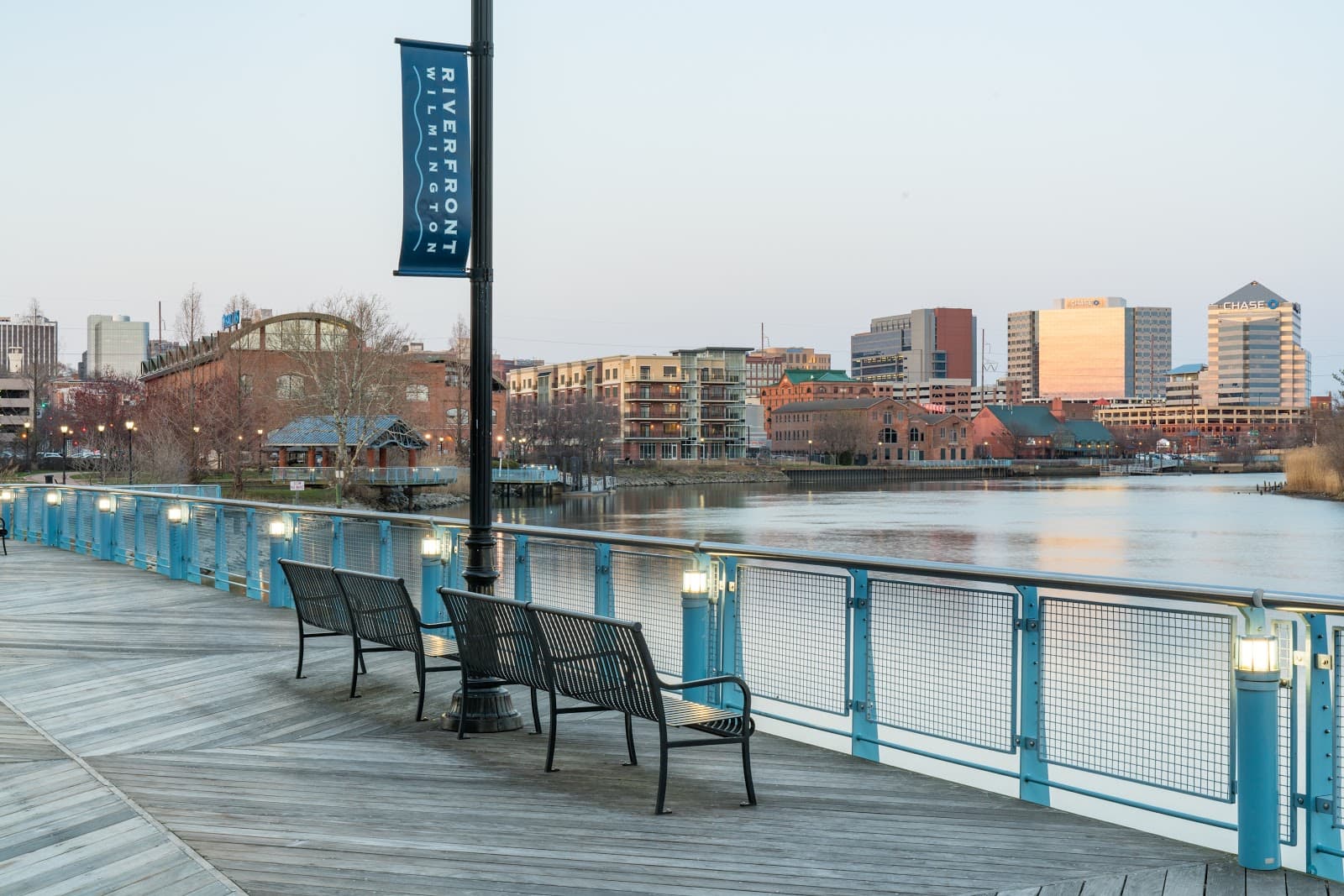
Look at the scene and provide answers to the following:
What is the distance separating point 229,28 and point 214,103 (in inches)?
1459

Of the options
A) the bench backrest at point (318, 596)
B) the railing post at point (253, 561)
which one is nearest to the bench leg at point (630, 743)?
the bench backrest at point (318, 596)

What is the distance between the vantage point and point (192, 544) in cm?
1744

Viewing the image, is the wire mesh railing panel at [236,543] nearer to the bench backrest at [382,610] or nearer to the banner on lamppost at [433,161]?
the bench backrest at [382,610]

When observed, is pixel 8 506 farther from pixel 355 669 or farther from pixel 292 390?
pixel 292 390

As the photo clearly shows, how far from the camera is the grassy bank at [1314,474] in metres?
86.1

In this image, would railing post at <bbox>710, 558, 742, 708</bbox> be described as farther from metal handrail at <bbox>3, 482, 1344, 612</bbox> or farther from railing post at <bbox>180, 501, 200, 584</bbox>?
railing post at <bbox>180, 501, 200, 584</bbox>

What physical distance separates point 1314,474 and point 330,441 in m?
70.6

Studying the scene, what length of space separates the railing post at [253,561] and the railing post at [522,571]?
599cm

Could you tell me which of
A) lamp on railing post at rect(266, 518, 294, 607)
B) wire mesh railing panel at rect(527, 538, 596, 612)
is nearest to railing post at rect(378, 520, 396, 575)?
lamp on railing post at rect(266, 518, 294, 607)

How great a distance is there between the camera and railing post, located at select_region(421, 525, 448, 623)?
38.3ft

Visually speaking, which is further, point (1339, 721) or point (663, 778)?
point (663, 778)

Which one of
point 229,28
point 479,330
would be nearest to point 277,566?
point 479,330

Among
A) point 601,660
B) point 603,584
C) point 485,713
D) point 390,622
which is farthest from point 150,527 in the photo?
point 601,660

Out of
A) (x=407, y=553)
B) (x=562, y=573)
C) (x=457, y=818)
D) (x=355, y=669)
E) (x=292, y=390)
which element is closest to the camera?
(x=457, y=818)
